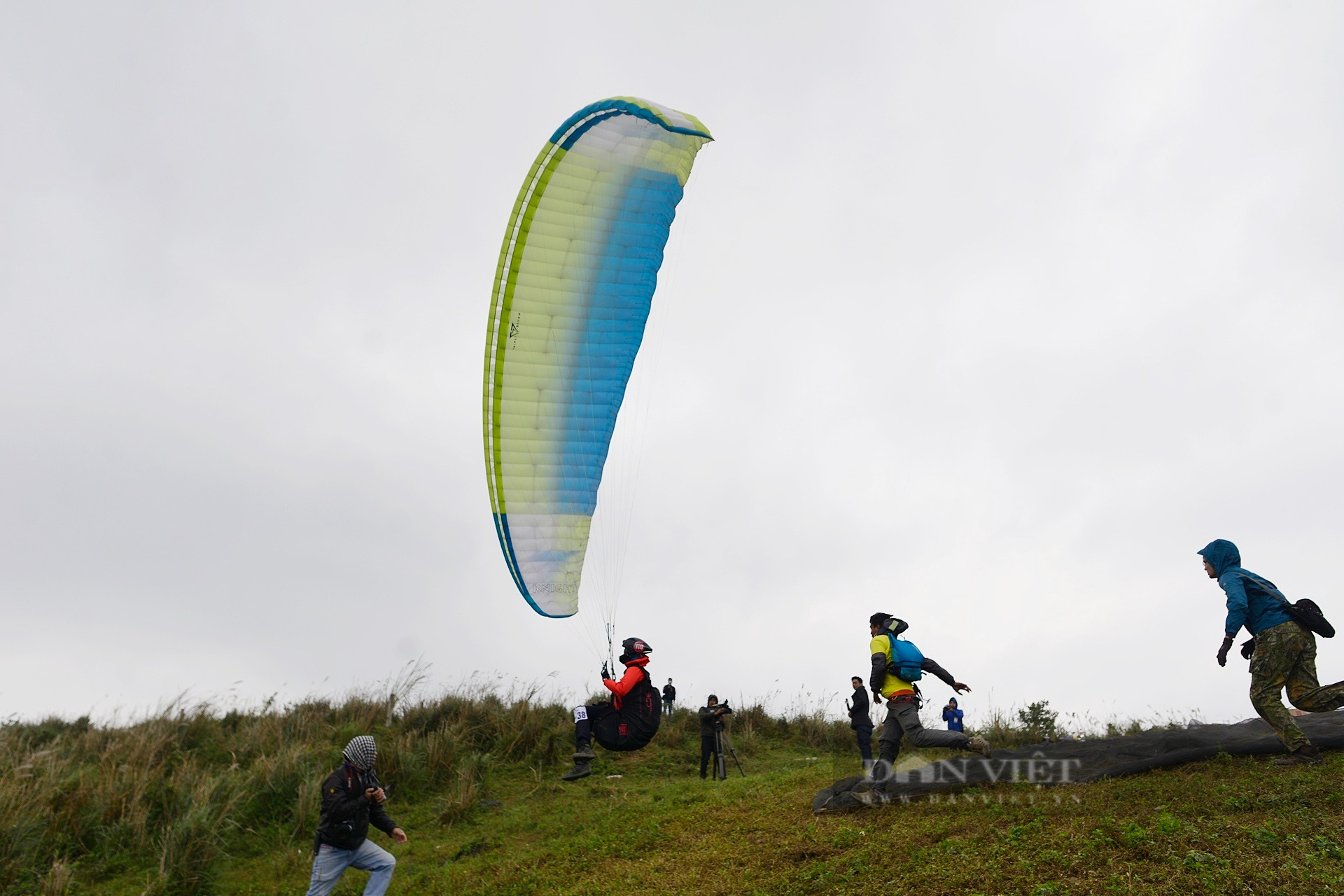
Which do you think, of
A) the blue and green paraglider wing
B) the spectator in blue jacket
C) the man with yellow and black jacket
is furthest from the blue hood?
the spectator in blue jacket

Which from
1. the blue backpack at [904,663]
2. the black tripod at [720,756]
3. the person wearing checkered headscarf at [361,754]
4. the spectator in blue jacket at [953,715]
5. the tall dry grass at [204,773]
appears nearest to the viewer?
the person wearing checkered headscarf at [361,754]

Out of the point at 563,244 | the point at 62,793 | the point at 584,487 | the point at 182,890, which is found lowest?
the point at 182,890

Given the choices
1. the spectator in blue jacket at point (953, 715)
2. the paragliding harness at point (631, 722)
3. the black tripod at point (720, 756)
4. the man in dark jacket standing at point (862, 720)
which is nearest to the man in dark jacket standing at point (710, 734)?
the black tripod at point (720, 756)

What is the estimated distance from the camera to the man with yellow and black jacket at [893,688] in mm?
7088

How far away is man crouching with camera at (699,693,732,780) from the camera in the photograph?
11391 millimetres

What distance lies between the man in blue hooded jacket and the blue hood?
23cm

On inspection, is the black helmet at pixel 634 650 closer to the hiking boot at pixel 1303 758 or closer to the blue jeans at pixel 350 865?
the blue jeans at pixel 350 865

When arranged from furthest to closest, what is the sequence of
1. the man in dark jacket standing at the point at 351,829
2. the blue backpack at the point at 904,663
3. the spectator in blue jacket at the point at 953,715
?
the spectator in blue jacket at the point at 953,715
the blue backpack at the point at 904,663
the man in dark jacket standing at the point at 351,829

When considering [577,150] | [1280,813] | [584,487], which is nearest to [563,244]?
[577,150]

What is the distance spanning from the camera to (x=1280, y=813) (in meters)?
5.41

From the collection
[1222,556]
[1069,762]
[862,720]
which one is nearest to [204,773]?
[862,720]

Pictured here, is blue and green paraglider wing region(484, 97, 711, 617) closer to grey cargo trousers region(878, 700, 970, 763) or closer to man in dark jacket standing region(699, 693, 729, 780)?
man in dark jacket standing region(699, 693, 729, 780)

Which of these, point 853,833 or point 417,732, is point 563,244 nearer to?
point 853,833

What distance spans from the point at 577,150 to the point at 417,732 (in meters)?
8.75
